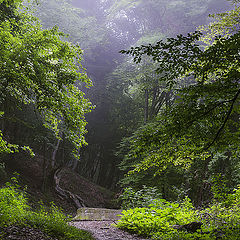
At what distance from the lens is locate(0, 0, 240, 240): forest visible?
3.57 m

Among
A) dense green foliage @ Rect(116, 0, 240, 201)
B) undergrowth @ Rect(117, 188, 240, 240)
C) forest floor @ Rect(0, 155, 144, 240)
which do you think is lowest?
forest floor @ Rect(0, 155, 144, 240)

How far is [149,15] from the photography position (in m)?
23.1

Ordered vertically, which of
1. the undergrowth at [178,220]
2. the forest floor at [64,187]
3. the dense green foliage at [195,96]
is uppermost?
the dense green foliage at [195,96]

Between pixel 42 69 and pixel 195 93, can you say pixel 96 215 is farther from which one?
pixel 195 93

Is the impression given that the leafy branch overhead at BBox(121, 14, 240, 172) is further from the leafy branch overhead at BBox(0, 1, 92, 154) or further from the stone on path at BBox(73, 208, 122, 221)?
the stone on path at BBox(73, 208, 122, 221)

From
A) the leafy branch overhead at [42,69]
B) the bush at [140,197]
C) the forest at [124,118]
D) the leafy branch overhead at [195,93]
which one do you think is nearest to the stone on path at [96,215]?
the forest at [124,118]

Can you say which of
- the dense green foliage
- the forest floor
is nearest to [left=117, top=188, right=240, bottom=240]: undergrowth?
the forest floor

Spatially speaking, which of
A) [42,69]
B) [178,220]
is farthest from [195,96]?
[42,69]

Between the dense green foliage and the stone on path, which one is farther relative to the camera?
the stone on path

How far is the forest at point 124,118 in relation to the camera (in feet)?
11.7

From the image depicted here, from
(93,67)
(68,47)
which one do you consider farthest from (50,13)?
(68,47)

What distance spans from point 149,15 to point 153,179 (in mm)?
18751

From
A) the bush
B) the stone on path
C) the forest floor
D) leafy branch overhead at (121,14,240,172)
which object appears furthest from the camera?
the forest floor

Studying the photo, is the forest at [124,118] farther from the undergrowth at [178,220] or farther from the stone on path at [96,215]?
the stone on path at [96,215]
